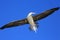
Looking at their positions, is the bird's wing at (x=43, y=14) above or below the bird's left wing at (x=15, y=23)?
below

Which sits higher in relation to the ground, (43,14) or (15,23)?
(15,23)

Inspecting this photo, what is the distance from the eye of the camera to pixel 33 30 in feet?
5.97

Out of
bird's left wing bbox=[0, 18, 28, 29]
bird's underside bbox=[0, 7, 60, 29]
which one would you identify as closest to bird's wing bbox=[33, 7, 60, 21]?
bird's underside bbox=[0, 7, 60, 29]

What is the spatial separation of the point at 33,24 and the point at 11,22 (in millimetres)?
599

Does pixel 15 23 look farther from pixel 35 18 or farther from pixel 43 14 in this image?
pixel 43 14

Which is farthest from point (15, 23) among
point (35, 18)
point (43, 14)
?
point (43, 14)

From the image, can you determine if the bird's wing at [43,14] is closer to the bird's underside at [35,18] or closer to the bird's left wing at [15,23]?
the bird's underside at [35,18]

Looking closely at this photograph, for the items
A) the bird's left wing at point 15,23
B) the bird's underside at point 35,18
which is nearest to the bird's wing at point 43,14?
the bird's underside at point 35,18

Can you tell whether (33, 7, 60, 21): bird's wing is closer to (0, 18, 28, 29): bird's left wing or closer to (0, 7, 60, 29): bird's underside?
(0, 7, 60, 29): bird's underside

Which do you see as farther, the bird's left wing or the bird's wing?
the bird's left wing

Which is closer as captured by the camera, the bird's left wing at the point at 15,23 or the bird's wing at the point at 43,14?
the bird's wing at the point at 43,14

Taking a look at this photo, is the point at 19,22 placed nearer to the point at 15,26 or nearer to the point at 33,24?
the point at 15,26

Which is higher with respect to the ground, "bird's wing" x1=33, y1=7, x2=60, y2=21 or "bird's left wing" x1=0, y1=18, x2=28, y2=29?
"bird's left wing" x1=0, y1=18, x2=28, y2=29

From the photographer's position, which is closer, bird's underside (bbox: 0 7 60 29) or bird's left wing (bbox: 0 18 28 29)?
bird's underside (bbox: 0 7 60 29)
